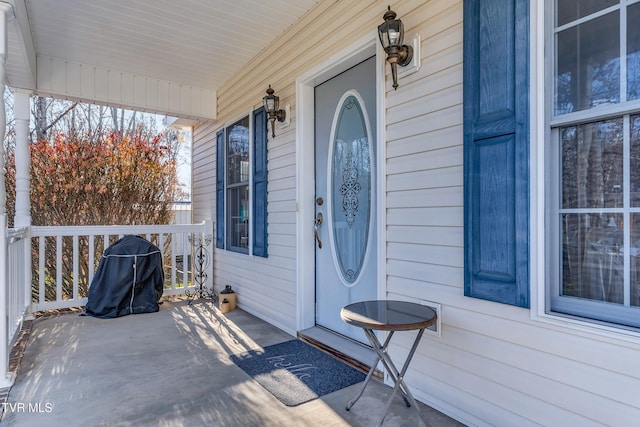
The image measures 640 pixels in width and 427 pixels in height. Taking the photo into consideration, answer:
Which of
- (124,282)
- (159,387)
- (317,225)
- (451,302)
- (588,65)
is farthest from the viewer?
(124,282)

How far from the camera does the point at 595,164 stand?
153 cm

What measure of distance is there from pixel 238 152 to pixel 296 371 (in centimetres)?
282

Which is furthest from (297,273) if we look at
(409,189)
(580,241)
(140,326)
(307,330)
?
(580,241)

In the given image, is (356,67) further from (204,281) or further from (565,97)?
(204,281)

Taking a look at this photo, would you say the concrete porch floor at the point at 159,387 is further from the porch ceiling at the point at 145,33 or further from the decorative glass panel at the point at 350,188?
the porch ceiling at the point at 145,33

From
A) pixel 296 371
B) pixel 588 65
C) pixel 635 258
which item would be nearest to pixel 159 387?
pixel 296 371

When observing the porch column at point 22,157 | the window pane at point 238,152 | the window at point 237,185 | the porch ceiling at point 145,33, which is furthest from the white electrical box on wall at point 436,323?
the porch column at point 22,157

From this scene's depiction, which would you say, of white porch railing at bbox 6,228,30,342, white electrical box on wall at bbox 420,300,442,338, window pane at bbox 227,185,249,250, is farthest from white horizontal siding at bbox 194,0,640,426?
white porch railing at bbox 6,228,30,342

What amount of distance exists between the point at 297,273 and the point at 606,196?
2400 mm

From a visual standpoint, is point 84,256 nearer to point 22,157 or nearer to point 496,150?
point 22,157

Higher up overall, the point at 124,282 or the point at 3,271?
the point at 3,271

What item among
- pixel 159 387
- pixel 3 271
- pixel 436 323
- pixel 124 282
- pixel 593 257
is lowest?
pixel 159 387

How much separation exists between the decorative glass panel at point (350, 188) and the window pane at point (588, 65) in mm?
1400

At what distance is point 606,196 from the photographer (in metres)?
1.50
